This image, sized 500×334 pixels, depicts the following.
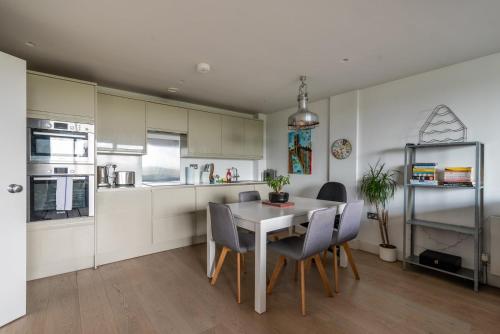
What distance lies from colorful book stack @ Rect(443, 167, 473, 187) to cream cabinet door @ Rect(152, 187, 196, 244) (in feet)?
10.4

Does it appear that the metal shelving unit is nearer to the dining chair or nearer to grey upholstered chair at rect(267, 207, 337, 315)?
the dining chair

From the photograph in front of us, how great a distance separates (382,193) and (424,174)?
0.52 metres

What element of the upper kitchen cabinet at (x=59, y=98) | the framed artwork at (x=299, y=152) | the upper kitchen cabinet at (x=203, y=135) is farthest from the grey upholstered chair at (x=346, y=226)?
the upper kitchen cabinet at (x=59, y=98)

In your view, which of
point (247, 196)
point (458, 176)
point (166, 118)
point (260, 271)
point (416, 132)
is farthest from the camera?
point (166, 118)

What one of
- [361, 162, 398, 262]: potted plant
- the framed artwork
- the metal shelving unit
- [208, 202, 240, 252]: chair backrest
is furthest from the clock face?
[208, 202, 240, 252]: chair backrest

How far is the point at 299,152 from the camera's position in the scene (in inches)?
181

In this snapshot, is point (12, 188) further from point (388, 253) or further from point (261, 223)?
point (388, 253)

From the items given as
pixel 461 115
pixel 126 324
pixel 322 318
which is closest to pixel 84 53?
pixel 126 324

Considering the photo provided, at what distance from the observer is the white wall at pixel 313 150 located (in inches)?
166

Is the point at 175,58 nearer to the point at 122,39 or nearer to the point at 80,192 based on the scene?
the point at 122,39

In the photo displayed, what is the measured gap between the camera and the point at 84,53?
249 cm

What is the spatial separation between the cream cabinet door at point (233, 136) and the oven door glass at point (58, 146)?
7.20 ft

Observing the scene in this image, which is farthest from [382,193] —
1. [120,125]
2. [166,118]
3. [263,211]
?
[120,125]

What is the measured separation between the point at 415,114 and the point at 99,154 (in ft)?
13.7
